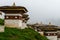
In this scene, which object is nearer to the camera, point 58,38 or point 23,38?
point 23,38

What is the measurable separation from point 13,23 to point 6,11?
1.15 m

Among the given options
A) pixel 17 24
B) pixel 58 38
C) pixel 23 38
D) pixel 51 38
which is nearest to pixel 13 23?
pixel 17 24

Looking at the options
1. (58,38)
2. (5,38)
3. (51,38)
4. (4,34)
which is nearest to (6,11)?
(4,34)

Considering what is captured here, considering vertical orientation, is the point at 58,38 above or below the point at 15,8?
below

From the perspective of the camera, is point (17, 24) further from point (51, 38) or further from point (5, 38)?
point (51, 38)

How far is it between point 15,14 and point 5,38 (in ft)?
21.9

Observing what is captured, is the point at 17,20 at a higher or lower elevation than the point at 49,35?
higher

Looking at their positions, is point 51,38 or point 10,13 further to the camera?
point 51,38

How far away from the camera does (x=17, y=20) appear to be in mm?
21531

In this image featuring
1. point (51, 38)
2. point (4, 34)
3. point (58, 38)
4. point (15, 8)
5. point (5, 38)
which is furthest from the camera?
point (58, 38)

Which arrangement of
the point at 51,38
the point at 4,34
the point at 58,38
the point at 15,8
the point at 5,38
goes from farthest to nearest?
the point at 58,38 < the point at 51,38 < the point at 15,8 < the point at 4,34 < the point at 5,38

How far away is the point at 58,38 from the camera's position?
3212 centimetres

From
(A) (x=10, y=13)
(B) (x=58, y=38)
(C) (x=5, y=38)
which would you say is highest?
(A) (x=10, y=13)

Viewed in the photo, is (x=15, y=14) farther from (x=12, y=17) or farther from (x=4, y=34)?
(x=4, y=34)
